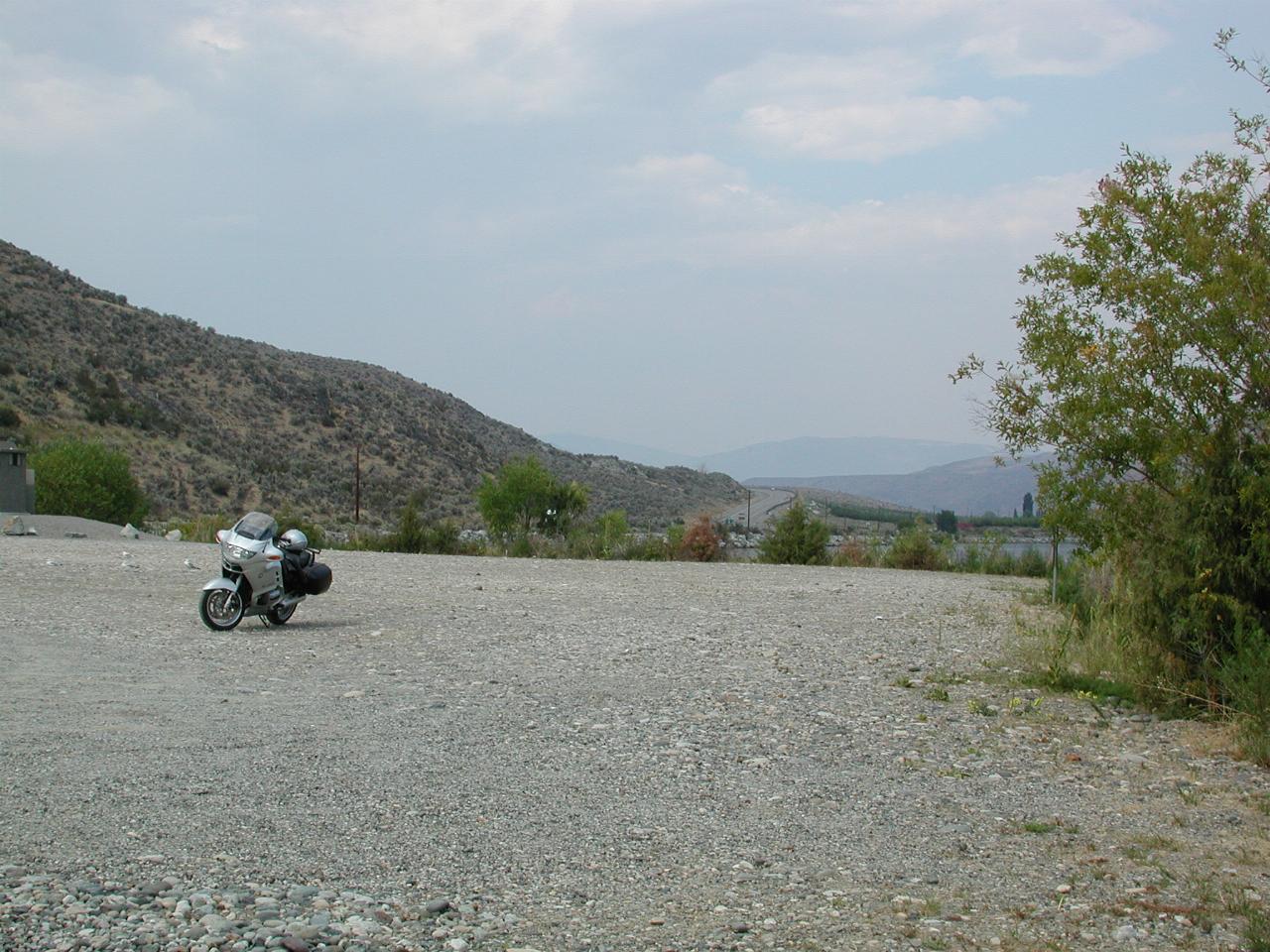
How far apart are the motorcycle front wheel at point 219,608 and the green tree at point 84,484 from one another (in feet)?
88.6

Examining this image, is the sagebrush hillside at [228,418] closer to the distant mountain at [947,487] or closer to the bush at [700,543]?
the distant mountain at [947,487]

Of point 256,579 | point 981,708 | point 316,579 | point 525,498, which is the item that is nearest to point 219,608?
point 256,579

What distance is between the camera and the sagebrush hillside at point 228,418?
5538 centimetres

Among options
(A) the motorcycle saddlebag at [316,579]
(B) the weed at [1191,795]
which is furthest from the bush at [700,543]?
(B) the weed at [1191,795]

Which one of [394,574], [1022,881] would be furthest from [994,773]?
[394,574]

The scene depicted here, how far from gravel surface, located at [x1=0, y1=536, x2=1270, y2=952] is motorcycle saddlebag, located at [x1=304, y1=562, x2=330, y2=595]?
5.57 feet

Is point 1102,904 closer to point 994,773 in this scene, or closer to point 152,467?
point 994,773

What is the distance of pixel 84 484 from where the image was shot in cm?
3794

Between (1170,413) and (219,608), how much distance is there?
9.30m

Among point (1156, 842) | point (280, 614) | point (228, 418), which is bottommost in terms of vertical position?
point (1156, 842)

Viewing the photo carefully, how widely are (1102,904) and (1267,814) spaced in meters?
2.03

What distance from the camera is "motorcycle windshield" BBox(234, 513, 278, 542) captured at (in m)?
13.3

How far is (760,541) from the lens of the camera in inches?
1202

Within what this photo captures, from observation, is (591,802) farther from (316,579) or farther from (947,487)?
(947,487)
